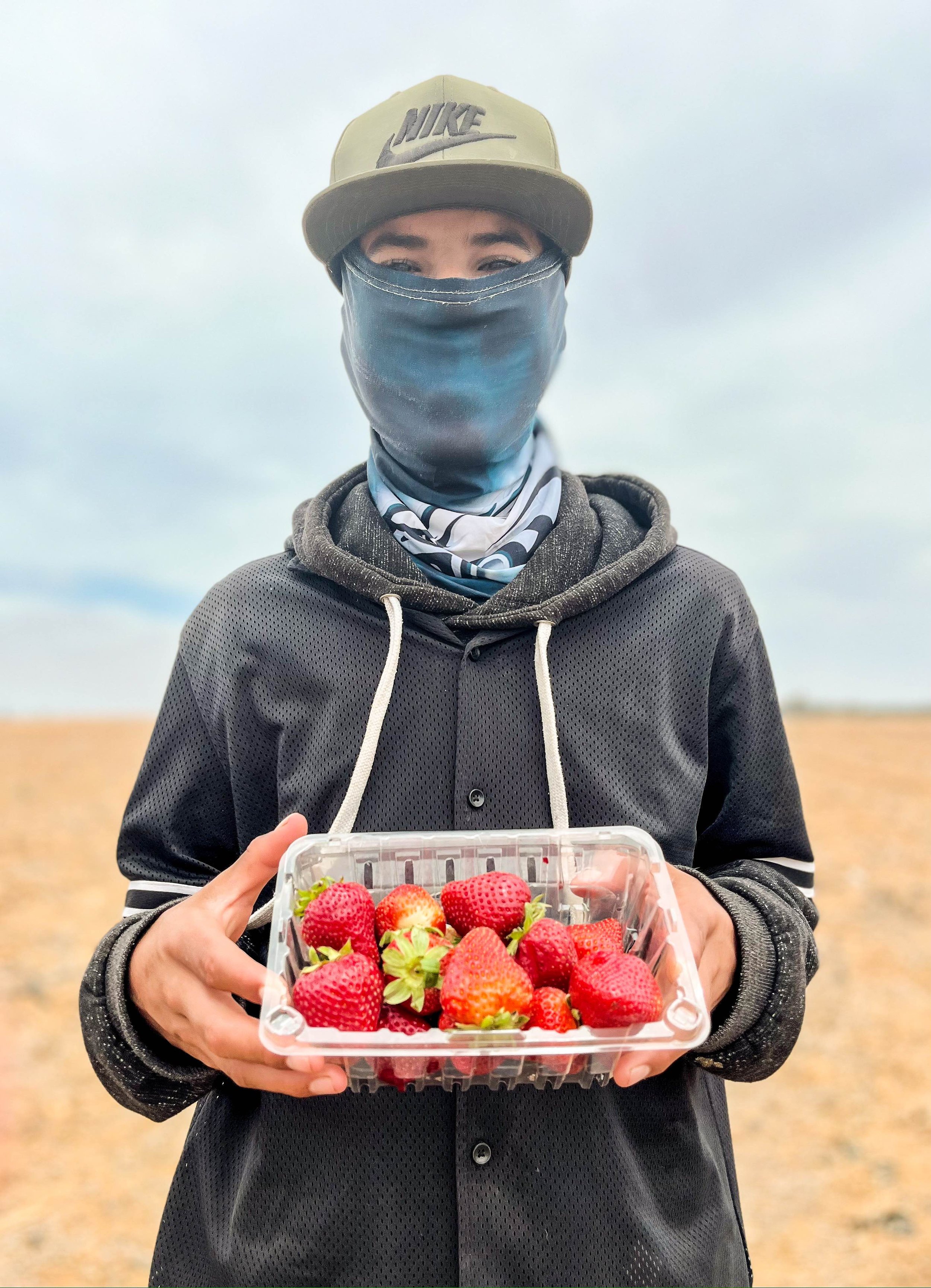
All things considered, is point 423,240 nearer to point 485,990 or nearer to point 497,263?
point 497,263

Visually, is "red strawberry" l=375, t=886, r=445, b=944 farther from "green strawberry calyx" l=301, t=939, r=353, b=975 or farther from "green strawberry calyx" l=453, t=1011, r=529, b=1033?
"green strawberry calyx" l=453, t=1011, r=529, b=1033

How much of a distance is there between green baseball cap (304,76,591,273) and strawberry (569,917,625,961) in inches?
55.6

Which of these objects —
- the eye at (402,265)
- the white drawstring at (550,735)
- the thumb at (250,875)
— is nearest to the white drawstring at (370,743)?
the thumb at (250,875)

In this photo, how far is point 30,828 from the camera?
12586mm

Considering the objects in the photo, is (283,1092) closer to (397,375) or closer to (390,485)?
(390,485)

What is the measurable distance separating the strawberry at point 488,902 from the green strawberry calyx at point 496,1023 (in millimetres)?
206

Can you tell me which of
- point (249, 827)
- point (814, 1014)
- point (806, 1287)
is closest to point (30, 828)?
point (814, 1014)

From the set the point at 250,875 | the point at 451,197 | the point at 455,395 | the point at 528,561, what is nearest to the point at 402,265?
the point at 451,197

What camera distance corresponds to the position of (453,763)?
1863 mm

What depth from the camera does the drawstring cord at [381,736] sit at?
70.7 inches

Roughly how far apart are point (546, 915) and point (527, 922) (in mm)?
189

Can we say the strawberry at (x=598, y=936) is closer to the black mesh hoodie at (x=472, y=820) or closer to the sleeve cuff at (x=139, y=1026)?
the black mesh hoodie at (x=472, y=820)

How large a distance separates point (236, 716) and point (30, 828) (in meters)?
11.8

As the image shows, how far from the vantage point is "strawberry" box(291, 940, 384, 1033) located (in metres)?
1.45
